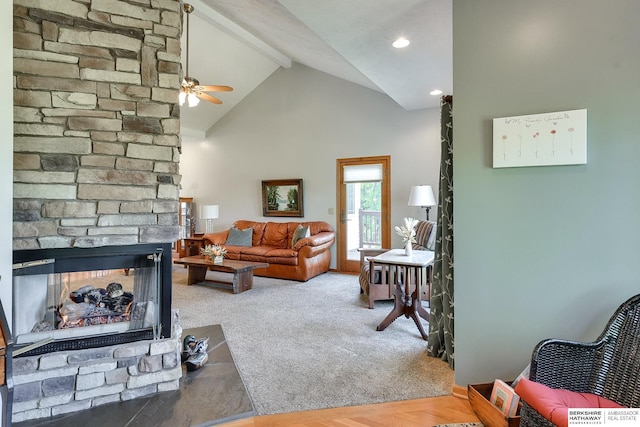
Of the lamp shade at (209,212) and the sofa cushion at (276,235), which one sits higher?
the lamp shade at (209,212)

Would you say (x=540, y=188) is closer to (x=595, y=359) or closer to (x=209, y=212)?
(x=595, y=359)

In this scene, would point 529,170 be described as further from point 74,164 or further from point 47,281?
point 47,281

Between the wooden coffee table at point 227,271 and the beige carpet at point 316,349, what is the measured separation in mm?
189

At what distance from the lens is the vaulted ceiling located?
8.59ft

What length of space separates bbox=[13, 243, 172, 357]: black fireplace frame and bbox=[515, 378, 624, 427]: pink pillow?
2057 mm

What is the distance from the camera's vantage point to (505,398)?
1.79 m

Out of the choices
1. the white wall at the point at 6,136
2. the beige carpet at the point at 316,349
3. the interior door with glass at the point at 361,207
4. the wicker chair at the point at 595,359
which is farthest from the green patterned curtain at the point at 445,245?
the interior door with glass at the point at 361,207

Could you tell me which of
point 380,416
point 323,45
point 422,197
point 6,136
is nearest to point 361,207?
point 422,197

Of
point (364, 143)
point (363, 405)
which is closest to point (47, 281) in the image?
point (363, 405)

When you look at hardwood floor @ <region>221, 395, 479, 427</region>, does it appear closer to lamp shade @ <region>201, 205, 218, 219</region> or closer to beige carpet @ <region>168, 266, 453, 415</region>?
beige carpet @ <region>168, 266, 453, 415</region>

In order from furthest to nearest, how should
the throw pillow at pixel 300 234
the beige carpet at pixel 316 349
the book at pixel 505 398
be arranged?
the throw pillow at pixel 300 234
the beige carpet at pixel 316 349
the book at pixel 505 398

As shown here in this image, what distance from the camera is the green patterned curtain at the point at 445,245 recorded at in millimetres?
2549

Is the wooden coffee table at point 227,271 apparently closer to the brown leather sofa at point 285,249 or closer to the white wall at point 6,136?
the brown leather sofa at point 285,249

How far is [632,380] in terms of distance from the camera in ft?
4.84
